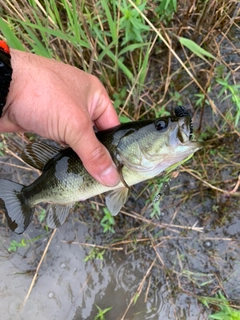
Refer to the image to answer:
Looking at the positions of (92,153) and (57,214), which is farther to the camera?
(57,214)

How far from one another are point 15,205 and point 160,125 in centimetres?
109

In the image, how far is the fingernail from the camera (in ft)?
5.71

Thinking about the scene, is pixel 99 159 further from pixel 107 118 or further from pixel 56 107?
pixel 107 118

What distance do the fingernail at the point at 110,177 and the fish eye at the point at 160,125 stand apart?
34 centimetres

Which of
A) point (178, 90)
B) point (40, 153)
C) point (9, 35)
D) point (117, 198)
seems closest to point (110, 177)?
point (117, 198)

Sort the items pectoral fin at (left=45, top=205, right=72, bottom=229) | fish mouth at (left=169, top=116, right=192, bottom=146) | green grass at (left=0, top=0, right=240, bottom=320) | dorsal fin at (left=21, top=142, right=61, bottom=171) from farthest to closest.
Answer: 1. green grass at (left=0, top=0, right=240, bottom=320)
2. pectoral fin at (left=45, top=205, right=72, bottom=229)
3. dorsal fin at (left=21, top=142, right=61, bottom=171)
4. fish mouth at (left=169, top=116, right=192, bottom=146)

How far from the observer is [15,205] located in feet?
6.68

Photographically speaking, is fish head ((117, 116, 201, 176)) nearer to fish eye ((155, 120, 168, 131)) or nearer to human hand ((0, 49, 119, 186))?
fish eye ((155, 120, 168, 131))

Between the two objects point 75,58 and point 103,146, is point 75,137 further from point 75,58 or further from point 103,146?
point 75,58

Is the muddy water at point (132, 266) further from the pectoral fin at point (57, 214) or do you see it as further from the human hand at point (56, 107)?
the human hand at point (56, 107)

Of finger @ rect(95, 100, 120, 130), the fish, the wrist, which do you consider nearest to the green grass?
finger @ rect(95, 100, 120, 130)

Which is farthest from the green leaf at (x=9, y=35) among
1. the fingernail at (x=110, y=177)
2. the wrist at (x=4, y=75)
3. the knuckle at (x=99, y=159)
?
the fingernail at (x=110, y=177)

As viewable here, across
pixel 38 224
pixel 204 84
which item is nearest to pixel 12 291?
pixel 38 224

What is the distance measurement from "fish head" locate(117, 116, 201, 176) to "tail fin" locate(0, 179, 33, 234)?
2.41 ft
